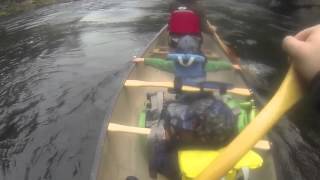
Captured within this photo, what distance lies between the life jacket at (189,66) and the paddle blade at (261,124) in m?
3.80

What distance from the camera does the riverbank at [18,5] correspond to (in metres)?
20.9

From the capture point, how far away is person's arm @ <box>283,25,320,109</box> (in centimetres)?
136

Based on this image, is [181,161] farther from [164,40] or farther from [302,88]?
[164,40]

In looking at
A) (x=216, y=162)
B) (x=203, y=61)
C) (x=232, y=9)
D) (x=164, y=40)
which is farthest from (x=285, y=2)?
(x=216, y=162)

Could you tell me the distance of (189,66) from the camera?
19.8ft

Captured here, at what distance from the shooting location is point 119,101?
18.8 ft

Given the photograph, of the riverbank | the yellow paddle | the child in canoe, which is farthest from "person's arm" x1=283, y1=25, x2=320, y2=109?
the riverbank

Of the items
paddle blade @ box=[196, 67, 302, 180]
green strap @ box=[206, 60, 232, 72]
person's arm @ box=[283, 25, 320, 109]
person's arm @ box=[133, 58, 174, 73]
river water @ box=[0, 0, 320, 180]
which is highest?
person's arm @ box=[283, 25, 320, 109]

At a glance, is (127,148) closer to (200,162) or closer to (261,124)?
(200,162)

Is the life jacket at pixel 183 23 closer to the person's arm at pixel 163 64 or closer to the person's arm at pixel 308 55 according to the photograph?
the person's arm at pixel 163 64

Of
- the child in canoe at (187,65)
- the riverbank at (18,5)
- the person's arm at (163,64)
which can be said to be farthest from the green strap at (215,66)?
the riverbank at (18,5)

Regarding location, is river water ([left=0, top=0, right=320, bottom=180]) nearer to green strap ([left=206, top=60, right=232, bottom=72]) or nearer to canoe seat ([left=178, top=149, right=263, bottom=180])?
green strap ([left=206, top=60, right=232, bottom=72])

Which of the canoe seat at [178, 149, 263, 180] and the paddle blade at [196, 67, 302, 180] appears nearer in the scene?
the paddle blade at [196, 67, 302, 180]

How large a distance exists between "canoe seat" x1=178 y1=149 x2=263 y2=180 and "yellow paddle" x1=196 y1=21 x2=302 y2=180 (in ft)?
4.13
